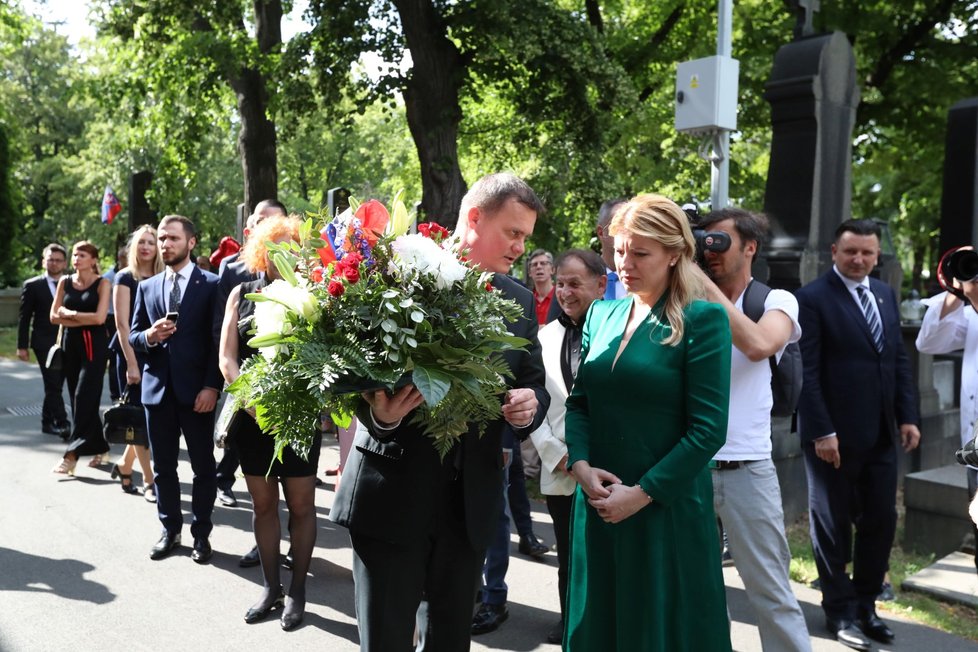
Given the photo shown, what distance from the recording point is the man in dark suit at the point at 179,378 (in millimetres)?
5949

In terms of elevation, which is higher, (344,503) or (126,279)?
(126,279)

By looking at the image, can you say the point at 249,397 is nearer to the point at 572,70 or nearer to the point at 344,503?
the point at 344,503

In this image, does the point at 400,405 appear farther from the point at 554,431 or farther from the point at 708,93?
the point at 708,93

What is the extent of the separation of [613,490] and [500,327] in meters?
0.77

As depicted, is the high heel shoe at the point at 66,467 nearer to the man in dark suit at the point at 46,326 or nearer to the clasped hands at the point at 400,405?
the man in dark suit at the point at 46,326

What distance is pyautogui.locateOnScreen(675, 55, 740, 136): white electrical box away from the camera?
7887 millimetres

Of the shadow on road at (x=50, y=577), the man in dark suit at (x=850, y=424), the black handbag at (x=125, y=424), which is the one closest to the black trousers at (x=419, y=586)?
the man in dark suit at (x=850, y=424)

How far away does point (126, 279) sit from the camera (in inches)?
324

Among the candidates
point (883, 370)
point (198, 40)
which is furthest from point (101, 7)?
point (883, 370)

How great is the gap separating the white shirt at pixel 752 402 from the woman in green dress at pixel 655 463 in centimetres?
93

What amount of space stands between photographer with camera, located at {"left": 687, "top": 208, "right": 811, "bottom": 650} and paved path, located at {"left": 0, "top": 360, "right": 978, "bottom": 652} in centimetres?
102

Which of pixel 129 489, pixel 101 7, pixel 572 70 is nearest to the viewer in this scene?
pixel 129 489

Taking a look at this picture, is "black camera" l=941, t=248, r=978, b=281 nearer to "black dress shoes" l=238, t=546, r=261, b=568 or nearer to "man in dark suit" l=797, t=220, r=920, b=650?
"man in dark suit" l=797, t=220, r=920, b=650

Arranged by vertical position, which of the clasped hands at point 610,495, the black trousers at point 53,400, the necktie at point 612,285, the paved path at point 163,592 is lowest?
the paved path at point 163,592
